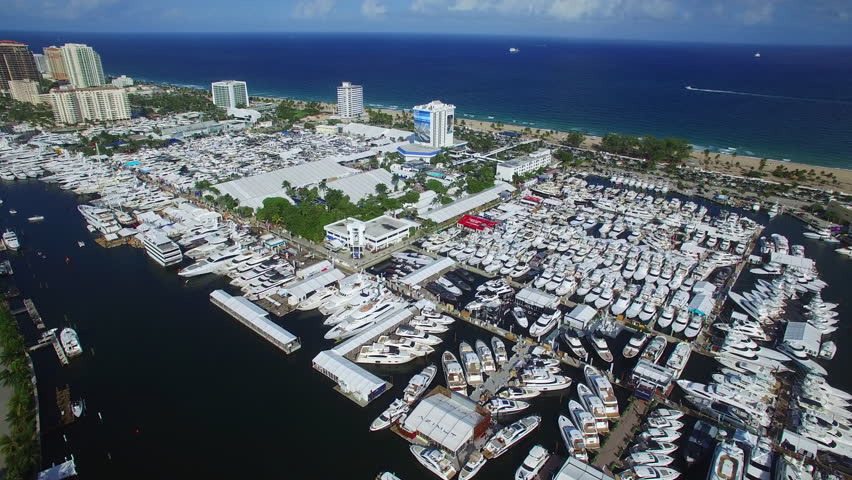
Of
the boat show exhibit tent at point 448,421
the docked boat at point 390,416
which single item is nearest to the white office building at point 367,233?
the docked boat at point 390,416

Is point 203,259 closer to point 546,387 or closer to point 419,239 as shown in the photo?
point 419,239

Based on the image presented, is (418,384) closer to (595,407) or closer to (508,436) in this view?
(508,436)

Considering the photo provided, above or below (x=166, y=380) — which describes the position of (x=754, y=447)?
above

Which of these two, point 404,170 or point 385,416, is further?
point 404,170

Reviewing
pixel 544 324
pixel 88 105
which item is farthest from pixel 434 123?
pixel 88 105

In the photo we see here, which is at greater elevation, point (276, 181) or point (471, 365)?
point (276, 181)

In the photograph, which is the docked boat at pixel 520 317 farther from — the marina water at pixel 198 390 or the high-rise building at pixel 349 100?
the high-rise building at pixel 349 100

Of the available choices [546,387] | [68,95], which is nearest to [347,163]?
A: [546,387]
